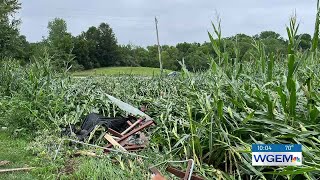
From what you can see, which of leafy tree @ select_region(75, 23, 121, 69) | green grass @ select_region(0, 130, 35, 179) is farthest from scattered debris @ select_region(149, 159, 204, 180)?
leafy tree @ select_region(75, 23, 121, 69)

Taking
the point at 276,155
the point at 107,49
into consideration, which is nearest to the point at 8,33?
the point at 107,49

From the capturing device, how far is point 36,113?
605 cm

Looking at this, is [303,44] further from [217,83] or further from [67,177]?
[67,177]

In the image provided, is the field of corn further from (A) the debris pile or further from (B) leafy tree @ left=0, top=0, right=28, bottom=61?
(B) leafy tree @ left=0, top=0, right=28, bottom=61

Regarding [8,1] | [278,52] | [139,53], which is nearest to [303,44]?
[278,52]

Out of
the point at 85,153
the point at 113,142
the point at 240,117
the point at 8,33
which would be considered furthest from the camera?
the point at 8,33

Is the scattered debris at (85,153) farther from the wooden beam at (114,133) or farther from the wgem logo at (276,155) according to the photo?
the wgem logo at (276,155)

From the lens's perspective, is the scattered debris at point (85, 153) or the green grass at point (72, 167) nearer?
the green grass at point (72, 167)

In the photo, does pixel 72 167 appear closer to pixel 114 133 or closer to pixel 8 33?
pixel 114 133

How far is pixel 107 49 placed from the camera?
166ft

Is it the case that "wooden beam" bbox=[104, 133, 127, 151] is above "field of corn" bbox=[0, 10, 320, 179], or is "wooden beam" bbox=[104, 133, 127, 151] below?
below

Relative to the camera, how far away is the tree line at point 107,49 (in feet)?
14.5

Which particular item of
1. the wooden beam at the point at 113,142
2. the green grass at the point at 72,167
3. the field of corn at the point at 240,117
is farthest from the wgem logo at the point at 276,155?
the wooden beam at the point at 113,142

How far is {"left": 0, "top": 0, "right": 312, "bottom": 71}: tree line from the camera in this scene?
4.42 meters
